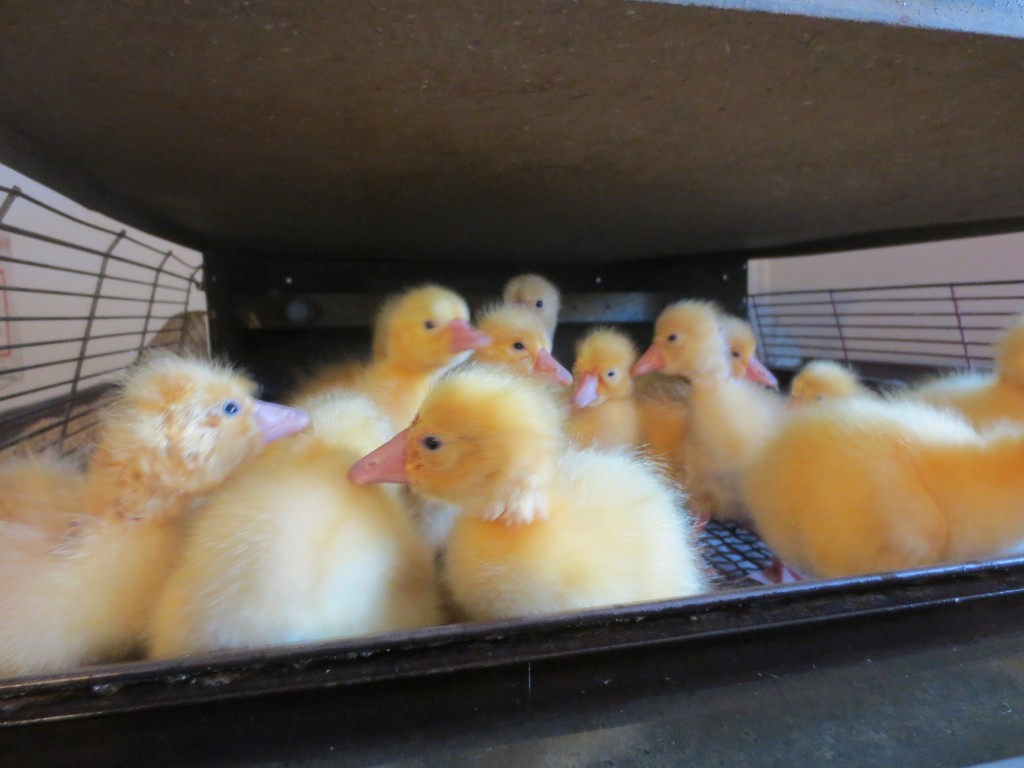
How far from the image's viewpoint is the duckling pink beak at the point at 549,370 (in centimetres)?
109

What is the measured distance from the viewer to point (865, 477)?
2.46ft

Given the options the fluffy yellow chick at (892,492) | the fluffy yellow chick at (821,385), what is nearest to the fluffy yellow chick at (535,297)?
the fluffy yellow chick at (821,385)

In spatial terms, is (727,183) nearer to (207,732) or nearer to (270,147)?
(270,147)

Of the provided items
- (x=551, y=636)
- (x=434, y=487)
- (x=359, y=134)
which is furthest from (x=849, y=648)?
(x=359, y=134)

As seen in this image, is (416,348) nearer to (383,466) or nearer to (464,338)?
(464,338)

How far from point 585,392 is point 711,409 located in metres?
0.26

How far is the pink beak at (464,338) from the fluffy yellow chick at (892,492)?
491mm

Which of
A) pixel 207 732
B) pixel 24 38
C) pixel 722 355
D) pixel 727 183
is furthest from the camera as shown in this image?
pixel 722 355

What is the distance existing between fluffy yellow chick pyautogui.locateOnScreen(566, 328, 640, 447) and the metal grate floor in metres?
0.22

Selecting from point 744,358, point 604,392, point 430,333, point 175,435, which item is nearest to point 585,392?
point 604,392

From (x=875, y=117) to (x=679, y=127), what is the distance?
0.74ft

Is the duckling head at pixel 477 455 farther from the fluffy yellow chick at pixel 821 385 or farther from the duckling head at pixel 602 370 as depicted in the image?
the fluffy yellow chick at pixel 821 385

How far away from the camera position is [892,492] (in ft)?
2.38

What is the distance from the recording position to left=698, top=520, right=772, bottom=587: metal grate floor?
0.95m
